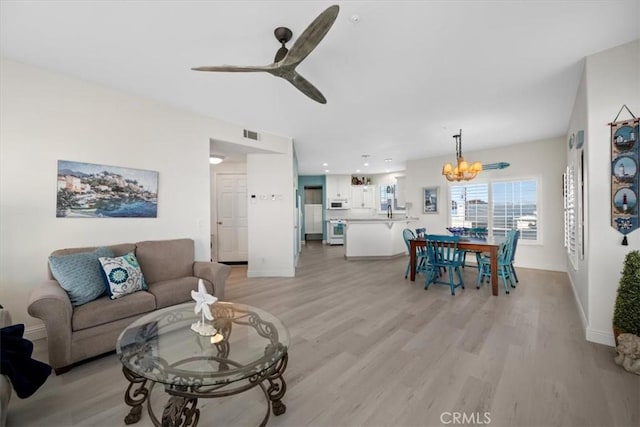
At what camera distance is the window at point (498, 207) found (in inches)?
212

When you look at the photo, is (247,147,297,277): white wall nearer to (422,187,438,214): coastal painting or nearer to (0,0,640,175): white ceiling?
(0,0,640,175): white ceiling

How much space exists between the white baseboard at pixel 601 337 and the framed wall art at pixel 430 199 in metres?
4.58

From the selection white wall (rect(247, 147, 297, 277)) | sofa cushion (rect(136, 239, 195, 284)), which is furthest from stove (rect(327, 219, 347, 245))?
sofa cushion (rect(136, 239, 195, 284))

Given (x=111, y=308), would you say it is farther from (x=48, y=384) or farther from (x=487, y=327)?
(x=487, y=327)

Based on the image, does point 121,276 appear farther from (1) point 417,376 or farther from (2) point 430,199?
(2) point 430,199

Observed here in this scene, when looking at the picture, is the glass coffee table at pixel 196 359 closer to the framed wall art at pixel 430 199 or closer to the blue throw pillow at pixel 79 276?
the blue throw pillow at pixel 79 276

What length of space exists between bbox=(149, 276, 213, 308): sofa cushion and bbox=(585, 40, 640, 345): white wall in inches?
153

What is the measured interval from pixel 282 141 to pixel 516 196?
17.0 feet

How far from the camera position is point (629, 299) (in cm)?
205

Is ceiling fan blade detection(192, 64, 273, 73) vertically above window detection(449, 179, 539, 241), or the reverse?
ceiling fan blade detection(192, 64, 273, 73)

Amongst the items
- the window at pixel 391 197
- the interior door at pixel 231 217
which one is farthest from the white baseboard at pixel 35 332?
the window at pixel 391 197

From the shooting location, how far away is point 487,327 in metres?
2.69

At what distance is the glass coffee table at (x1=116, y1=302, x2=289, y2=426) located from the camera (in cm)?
124

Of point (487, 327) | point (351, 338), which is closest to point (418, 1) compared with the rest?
point (351, 338)
